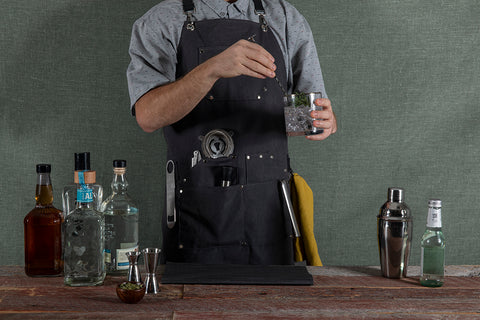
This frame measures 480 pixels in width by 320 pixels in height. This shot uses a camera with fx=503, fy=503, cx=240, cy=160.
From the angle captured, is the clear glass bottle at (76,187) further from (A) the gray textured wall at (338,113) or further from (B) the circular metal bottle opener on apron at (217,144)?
(A) the gray textured wall at (338,113)

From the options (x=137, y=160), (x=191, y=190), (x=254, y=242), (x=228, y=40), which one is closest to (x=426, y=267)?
(x=254, y=242)

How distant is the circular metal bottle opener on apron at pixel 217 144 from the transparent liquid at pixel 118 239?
48cm

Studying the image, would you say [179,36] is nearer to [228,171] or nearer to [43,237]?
[228,171]

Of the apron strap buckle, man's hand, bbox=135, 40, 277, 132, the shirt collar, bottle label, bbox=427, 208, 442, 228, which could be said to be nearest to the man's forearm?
man's hand, bbox=135, 40, 277, 132

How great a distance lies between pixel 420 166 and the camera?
228 cm

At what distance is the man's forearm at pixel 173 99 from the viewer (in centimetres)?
145

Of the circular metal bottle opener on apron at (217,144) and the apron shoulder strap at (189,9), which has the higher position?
the apron shoulder strap at (189,9)

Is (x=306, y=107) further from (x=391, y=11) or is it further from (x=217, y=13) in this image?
(x=391, y=11)

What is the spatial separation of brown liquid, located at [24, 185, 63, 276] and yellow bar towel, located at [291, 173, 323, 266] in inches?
31.0

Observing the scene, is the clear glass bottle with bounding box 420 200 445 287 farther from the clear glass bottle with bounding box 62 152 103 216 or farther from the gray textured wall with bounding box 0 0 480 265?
the gray textured wall with bounding box 0 0 480 265

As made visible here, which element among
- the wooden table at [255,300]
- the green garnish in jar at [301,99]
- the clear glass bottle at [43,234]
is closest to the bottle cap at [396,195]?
the wooden table at [255,300]

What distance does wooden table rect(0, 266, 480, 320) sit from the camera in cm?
94

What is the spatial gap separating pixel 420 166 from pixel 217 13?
3.88ft

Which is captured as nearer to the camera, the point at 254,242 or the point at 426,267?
the point at 426,267
